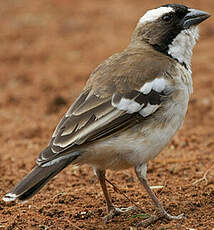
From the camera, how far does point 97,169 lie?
6082 mm

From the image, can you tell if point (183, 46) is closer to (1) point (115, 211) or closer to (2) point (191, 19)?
(2) point (191, 19)

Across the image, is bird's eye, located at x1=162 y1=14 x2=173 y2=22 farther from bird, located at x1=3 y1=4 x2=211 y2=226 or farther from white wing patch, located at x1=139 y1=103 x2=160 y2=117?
white wing patch, located at x1=139 y1=103 x2=160 y2=117

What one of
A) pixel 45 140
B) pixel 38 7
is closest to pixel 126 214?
pixel 45 140

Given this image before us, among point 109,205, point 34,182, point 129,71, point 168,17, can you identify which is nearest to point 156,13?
point 168,17

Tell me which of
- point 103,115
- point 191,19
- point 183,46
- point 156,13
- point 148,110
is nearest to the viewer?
point 103,115

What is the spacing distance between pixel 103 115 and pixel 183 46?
144cm

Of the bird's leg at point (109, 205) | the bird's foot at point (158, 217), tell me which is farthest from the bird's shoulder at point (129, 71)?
the bird's foot at point (158, 217)

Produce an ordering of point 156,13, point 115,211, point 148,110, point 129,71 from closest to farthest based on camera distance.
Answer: point 148,110, point 129,71, point 115,211, point 156,13

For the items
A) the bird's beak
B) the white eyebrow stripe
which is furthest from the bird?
the white eyebrow stripe

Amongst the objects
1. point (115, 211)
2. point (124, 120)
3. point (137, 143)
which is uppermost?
point (124, 120)

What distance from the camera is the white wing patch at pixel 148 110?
5656 millimetres

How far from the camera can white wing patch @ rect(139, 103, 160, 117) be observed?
5.66 meters

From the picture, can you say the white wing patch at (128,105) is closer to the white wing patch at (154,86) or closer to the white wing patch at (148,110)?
the white wing patch at (148,110)

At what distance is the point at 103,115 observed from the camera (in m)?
5.56
